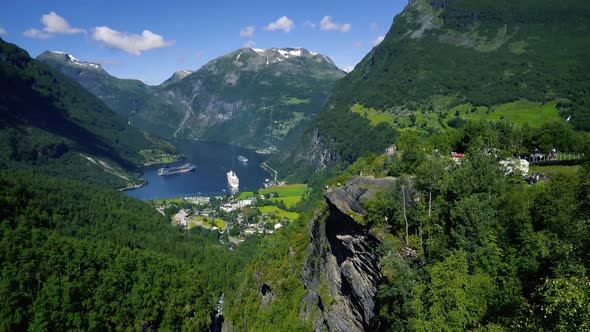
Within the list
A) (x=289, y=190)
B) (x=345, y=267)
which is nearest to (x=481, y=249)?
(x=345, y=267)

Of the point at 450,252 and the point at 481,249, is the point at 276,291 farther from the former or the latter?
the point at 481,249

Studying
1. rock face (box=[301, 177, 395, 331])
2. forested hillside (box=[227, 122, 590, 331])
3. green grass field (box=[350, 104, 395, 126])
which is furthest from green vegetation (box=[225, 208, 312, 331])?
green grass field (box=[350, 104, 395, 126])

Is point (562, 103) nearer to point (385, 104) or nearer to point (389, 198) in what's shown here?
point (385, 104)

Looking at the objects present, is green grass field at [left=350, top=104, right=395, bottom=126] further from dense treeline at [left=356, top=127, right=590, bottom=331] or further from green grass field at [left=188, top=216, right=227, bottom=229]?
dense treeline at [left=356, top=127, right=590, bottom=331]

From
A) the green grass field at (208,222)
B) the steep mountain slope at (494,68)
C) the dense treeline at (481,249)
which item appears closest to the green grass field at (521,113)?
the steep mountain slope at (494,68)

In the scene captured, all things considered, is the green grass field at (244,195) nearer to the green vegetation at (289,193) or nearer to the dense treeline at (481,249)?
the green vegetation at (289,193)

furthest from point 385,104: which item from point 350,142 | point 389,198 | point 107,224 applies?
point 389,198
